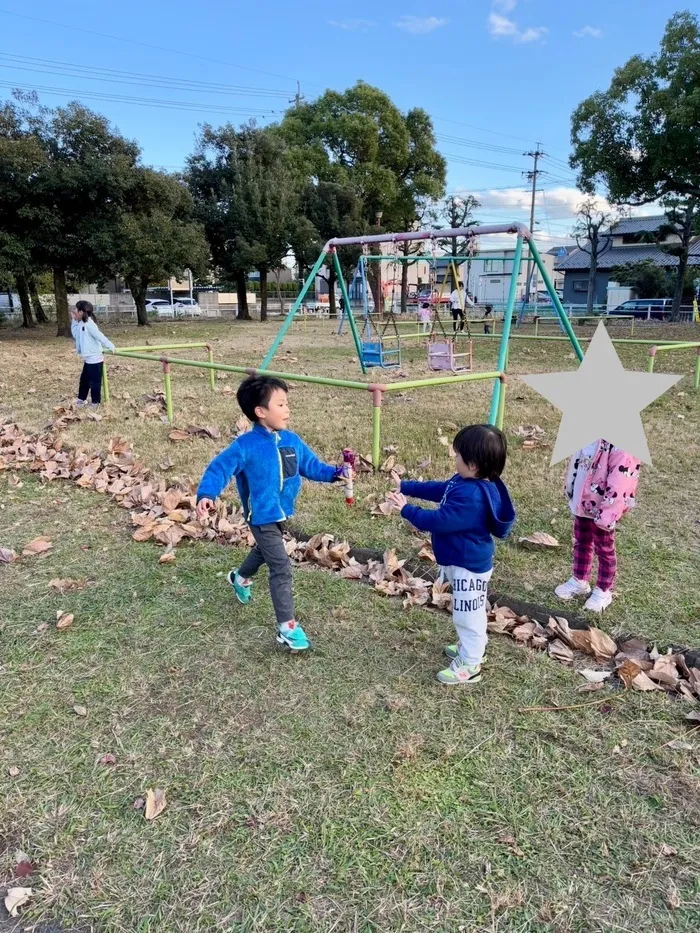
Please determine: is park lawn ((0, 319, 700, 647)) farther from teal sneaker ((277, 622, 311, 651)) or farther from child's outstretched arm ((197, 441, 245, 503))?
child's outstretched arm ((197, 441, 245, 503))

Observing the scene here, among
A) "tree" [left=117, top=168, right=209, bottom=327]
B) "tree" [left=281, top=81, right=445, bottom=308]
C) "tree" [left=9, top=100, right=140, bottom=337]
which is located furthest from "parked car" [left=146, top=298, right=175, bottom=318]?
"tree" [left=9, top=100, right=140, bottom=337]

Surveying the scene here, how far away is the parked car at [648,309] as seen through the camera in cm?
3213

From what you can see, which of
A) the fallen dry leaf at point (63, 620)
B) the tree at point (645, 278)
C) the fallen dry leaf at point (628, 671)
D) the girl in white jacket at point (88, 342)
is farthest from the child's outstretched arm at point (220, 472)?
the tree at point (645, 278)

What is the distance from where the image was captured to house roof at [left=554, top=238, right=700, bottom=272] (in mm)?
43706

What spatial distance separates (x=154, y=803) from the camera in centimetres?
232

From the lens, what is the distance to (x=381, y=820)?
2.25 meters

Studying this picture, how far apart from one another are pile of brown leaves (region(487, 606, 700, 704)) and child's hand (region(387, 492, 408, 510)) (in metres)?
1.47

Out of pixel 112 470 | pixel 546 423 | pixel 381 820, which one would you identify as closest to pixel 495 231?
pixel 546 423

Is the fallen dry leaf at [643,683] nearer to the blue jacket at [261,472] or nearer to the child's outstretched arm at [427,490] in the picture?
the child's outstretched arm at [427,490]

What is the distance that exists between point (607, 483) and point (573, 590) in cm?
75

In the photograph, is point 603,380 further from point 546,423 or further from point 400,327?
point 400,327

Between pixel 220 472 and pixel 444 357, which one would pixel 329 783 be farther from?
pixel 444 357

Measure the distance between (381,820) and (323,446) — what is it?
5090 millimetres

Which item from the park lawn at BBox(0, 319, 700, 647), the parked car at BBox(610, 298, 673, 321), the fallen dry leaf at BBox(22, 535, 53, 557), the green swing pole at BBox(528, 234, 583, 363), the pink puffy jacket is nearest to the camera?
the pink puffy jacket
